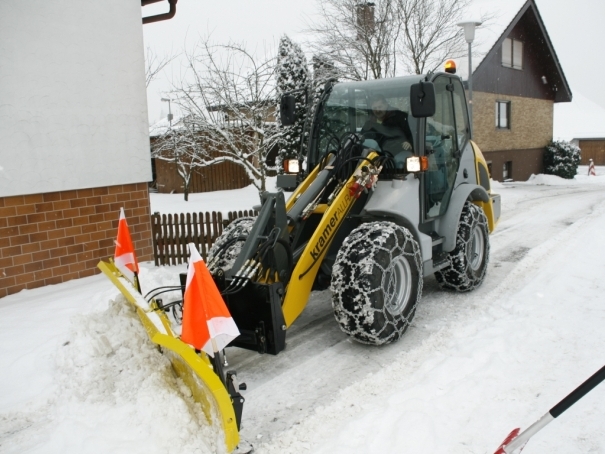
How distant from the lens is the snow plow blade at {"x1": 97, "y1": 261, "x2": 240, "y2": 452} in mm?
2973

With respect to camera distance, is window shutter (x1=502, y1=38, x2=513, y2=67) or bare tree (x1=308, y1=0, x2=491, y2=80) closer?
bare tree (x1=308, y1=0, x2=491, y2=80)

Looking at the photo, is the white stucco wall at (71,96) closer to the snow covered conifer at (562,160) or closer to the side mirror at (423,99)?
the side mirror at (423,99)

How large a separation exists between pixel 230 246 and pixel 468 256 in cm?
282

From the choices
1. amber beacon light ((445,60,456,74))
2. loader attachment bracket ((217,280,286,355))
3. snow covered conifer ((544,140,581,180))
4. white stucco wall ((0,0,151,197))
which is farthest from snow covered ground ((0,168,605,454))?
snow covered conifer ((544,140,581,180))

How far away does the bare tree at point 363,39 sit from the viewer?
15.7 metres

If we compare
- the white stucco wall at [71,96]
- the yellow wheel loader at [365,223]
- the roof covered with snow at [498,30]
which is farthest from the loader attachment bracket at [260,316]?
the roof covered with snow at [498,30]

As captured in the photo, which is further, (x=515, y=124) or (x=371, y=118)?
(x=515, y=124)

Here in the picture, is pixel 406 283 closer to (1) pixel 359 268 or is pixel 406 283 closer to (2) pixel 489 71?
(1) pixel 359 268

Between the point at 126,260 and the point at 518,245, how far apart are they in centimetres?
644

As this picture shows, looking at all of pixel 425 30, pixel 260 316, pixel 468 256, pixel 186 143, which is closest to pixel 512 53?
pixel 425 30

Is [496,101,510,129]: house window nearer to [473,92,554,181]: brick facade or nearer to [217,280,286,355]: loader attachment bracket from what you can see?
[473,92,554,181]: brick facade

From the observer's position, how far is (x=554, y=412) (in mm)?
2596

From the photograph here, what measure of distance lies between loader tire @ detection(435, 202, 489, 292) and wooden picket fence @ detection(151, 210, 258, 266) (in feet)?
11.4

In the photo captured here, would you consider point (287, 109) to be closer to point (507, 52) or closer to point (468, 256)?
point (468, 256)
